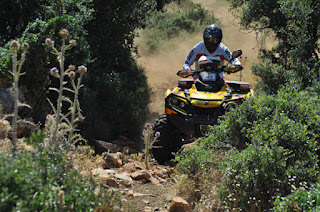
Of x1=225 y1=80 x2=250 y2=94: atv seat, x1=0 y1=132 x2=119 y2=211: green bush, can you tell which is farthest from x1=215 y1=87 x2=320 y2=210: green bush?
x1=225 y1=80 x2=250 y2=94: atv seat

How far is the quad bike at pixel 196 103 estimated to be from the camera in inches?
305

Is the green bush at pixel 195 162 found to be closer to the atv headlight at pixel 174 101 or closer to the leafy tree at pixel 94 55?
the atv headlight at pixel 174 101

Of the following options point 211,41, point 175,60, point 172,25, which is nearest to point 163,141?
point 211,41

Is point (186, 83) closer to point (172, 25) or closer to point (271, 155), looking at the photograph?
point (271, 155)

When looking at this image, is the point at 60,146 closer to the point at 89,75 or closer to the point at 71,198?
the point at 71,198

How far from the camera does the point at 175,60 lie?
25.7 metres

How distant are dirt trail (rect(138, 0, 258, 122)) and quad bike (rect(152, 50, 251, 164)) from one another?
7168mm

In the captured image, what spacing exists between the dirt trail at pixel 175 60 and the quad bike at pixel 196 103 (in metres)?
7.17

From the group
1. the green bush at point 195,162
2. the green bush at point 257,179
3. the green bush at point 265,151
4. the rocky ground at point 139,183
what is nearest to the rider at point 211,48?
the rocky ground at point 139,183

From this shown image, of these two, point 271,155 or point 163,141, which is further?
point 163,141

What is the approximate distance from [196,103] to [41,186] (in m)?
4.69

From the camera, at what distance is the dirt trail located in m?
19.5

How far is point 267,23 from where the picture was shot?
15641mm

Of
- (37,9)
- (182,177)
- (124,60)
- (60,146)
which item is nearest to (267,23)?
(124,60)
